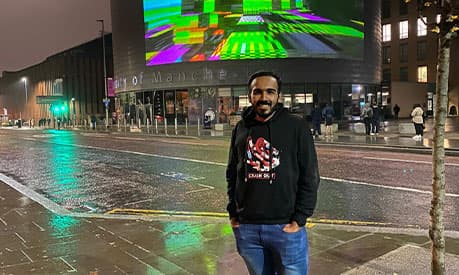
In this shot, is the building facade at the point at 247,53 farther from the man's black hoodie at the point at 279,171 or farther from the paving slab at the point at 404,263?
the man's black hoodie at the point at 279,171

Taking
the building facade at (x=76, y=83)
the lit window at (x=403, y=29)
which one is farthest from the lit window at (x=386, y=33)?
the building facade at (x=76, y=83)

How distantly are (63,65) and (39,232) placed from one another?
73.2m

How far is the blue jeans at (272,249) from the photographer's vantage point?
10.1 ft

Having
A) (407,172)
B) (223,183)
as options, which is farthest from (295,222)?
(407,172)

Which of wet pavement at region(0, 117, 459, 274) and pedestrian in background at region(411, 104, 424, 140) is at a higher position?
pedestrian in background at region(411, 104, 424, 140)

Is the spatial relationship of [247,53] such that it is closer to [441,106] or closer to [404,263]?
[404,263]

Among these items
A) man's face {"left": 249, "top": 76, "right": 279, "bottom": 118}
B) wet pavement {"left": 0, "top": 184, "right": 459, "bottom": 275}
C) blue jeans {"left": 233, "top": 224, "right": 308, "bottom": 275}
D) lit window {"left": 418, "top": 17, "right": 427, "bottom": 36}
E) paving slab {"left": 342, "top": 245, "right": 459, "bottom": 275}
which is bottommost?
wet pavement {"left": 0, "top": 184, "right": 459, "bottom": 275}

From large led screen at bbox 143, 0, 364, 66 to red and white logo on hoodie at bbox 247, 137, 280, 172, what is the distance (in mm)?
41958

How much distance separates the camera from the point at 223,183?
36.7 feet

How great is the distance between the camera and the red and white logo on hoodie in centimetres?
305

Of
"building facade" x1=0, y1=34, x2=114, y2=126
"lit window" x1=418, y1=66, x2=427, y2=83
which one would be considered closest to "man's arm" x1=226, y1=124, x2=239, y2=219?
"building facade" x1=0, y1=34, x2=114, y2=126

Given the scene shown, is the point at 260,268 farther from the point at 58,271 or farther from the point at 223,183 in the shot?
the point at 223,183

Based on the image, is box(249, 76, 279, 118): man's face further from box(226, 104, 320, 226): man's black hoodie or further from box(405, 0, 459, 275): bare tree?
box(405, 0, 459, 275): bare tree

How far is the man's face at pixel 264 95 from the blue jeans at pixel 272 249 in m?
0.76
